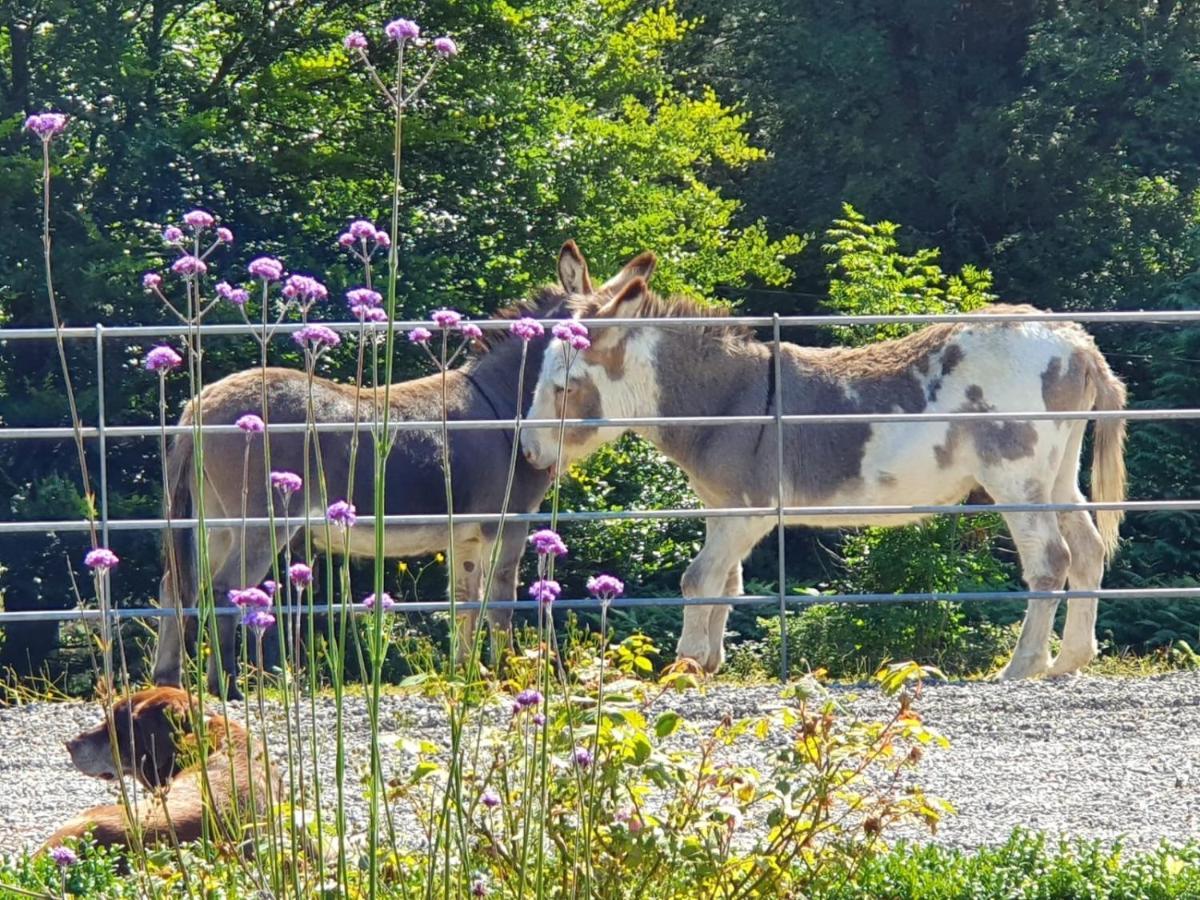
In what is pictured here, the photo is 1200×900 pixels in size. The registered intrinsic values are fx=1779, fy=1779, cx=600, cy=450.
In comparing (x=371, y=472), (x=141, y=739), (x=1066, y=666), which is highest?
(x=371, y=472)

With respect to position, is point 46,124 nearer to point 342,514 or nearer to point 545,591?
point 342,514

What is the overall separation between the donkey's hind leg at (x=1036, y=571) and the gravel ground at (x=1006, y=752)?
623 mm

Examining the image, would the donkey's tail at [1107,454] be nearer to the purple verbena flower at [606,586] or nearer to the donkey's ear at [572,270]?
the donkey's ear at [572,270]

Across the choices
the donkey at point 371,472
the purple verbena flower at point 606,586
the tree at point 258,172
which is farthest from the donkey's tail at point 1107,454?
the tree at point 258,172

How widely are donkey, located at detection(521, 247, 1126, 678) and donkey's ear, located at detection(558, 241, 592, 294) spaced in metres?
0.71

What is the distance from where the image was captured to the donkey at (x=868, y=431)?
911 centimetres

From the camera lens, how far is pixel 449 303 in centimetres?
1514

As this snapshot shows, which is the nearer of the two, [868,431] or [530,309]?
[868,431]

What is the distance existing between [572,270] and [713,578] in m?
2.19

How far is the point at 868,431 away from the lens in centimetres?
932

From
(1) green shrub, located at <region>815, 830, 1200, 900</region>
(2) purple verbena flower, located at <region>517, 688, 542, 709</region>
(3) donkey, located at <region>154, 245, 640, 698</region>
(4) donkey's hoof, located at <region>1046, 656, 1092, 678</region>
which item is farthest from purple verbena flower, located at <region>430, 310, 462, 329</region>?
(4) donkey's hoof, located at <region>1046, 656, 1092, 678</region>

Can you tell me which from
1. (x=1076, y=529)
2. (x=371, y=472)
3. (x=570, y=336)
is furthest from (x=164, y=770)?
(x=1076, y=529)

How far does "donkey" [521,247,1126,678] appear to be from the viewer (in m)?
9.11

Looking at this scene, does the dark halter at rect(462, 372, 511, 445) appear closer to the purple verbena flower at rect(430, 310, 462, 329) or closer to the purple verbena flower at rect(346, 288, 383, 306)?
the purple verbena flower at rect(430, 310, 462, 329)
